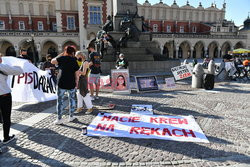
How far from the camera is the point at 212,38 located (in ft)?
123

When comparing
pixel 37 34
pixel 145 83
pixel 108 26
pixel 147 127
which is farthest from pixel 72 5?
pixel 147 127

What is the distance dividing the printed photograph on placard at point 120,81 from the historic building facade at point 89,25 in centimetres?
1554

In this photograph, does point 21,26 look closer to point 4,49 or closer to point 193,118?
point 4,49

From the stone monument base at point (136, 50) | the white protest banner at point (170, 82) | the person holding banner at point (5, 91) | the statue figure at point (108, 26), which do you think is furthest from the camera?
the statue figure at point (108, 26)

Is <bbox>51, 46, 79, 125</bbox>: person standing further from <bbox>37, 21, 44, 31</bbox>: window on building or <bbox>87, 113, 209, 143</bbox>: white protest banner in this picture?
<bbox>37, 21, 44, 31</bbox>: window on building

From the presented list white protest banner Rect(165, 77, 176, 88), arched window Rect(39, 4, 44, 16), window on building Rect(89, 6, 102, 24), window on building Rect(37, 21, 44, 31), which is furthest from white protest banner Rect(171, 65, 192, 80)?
arched window Rect(39, 4, 44, 16)

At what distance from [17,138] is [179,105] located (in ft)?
15.3

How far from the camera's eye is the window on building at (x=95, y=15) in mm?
31641

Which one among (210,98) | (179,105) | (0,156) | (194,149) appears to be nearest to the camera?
(0,156)

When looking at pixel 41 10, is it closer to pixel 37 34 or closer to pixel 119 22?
pixel 37 34

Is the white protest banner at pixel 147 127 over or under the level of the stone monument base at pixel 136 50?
under

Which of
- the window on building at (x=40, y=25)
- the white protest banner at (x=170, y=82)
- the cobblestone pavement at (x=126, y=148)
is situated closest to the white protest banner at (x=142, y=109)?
the cobblestone pavement at (x=126, y=148)

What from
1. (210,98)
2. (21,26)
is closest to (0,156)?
(210,98)

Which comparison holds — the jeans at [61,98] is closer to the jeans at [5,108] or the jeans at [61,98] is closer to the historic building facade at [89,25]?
the jeans at [5,108]
